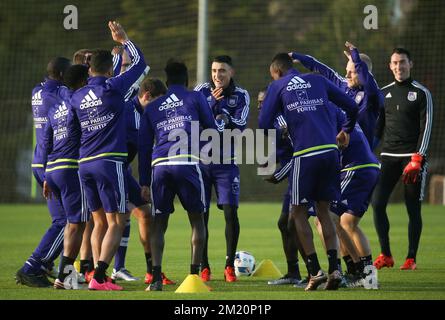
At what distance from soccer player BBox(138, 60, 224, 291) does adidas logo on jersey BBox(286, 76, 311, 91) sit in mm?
903

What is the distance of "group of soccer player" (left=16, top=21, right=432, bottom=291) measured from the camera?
995 cm

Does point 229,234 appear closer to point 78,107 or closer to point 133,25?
point 78,107

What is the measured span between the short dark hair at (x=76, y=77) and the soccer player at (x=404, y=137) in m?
4.61

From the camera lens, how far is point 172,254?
14648mm

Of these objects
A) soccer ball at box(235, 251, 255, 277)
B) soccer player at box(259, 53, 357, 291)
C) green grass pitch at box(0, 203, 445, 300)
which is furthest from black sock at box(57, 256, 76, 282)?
soccer ball at box(235, 251, 255, 277)

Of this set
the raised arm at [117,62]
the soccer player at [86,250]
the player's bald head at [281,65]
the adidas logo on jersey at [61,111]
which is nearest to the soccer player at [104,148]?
the adidas logo on jersey at [61,111]

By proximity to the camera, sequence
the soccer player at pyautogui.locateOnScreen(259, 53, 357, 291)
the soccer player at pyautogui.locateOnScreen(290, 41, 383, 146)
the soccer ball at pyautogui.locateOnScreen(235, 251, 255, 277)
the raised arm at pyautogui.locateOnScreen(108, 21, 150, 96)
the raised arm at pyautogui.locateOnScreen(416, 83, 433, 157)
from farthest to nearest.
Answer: the raised arm at pyautogui.locateOnScreen(416, 83, 433, 157)
the soccer ball at pyautogui.locateOnScreen(235, 251, 255, 277)
the soccer player at pyautogui.locateOnScreen(290, 41, 383, 146)
the raised arm at pyautogui.locateOnScreen(108, 21, 150, 96)
the soccer player at pyautogui.locateOnScreen(259, 53, 357, 291)

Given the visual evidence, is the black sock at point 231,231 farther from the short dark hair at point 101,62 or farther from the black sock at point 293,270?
the short dark hair at point 101,62

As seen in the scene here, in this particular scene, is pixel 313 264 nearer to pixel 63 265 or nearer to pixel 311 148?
Result: pixel 311 148

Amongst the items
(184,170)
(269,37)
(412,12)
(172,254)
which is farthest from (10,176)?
(184,170)

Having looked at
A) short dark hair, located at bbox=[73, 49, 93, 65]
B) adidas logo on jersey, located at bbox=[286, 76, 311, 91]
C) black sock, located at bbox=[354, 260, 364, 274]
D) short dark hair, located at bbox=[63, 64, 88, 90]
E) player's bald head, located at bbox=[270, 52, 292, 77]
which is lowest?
black sock, located at bbox=[354, 260, 364, 274]

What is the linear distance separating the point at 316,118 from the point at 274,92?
1.70 feet

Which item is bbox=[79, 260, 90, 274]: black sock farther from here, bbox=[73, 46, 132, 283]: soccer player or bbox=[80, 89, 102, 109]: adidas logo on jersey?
bbox=[80, 89, 102, 109]: adidas logo on jersey

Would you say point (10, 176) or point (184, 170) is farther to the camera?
point (10, 176)
